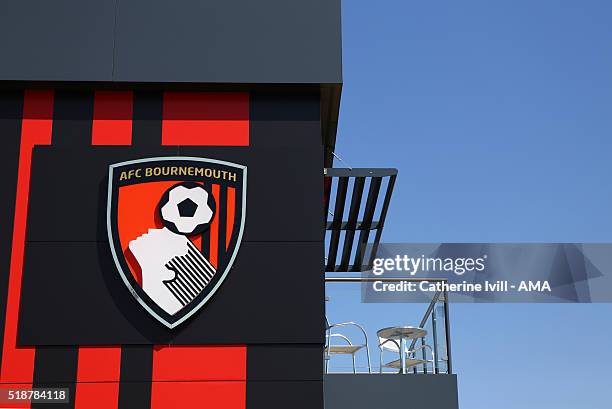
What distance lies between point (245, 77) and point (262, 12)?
0.66m

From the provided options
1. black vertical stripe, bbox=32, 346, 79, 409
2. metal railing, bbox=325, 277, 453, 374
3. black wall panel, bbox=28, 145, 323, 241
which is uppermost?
black wall panel, bbox=28, 145, 323, 241

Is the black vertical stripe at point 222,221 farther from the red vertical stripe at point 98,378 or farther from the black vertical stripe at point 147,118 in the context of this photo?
the red vertical stripe at point 98,378

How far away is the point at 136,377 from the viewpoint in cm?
656

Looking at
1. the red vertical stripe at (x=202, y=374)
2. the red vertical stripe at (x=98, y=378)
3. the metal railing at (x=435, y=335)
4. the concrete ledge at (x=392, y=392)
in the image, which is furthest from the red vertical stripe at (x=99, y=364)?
the metal railing at (x=435, y=335)

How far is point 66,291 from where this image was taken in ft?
22.3

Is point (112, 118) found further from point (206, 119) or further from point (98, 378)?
point (98, 378)

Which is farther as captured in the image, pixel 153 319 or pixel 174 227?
pixel 174 227

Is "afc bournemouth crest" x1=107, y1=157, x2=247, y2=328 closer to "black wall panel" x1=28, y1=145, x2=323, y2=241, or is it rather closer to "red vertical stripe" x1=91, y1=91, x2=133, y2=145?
"black wall panel" x1=28, y1=145, x2=323, y2=241

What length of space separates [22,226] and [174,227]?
4.00 ft

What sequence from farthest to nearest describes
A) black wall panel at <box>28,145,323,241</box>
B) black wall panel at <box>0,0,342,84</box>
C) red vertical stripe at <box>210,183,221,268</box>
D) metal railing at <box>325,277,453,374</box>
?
metal railing at <box>325,277,453,374</box> → black wall panel at <box>0,0,342,84</box> → black wall panel at <box>28,145,323,241</box> → red vertical stripe at <box>210,183,221,268</box>

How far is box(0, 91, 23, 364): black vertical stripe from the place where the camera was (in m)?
6.85

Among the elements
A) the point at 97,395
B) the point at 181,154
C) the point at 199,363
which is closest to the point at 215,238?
the point at 181,154

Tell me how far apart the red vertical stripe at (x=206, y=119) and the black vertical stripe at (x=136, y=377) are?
172 cm

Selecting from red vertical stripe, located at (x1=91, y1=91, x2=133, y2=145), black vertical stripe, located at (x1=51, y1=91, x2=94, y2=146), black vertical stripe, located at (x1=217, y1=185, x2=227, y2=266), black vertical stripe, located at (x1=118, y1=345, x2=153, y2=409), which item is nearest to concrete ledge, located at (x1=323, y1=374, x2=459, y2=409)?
black vertical stripe, located at (x1=217, y1=185, x2=227, y2=266)
